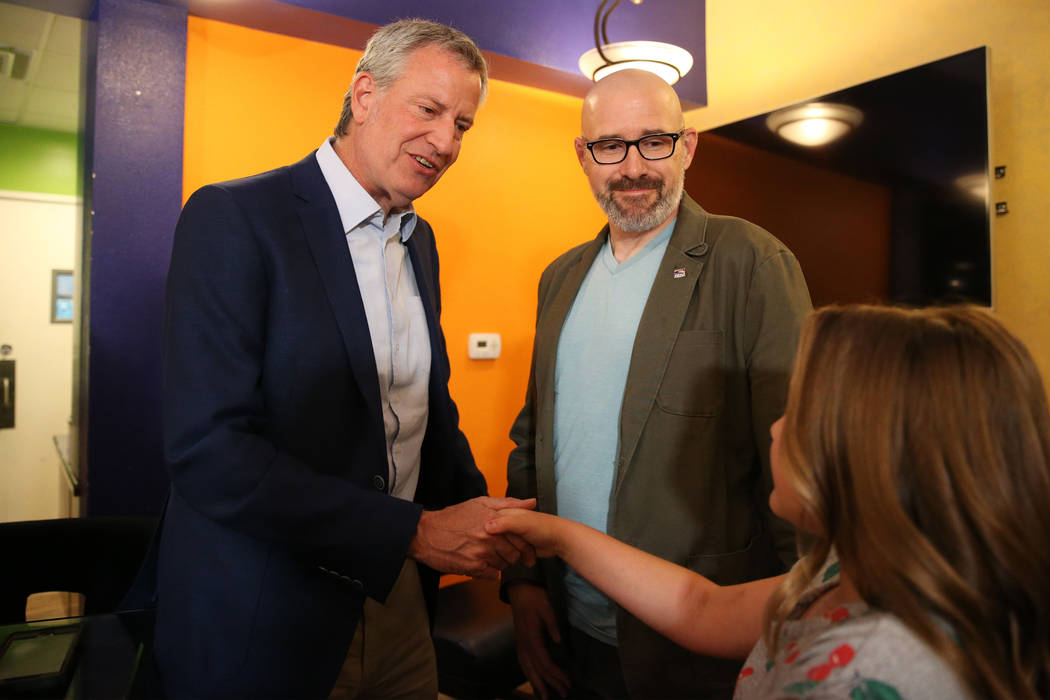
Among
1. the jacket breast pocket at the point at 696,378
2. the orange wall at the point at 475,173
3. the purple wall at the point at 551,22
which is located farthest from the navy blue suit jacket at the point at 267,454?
the purple wall at the point at 551,22

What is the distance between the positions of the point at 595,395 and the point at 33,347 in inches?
217

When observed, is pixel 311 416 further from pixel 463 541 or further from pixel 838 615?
pixel 838 615

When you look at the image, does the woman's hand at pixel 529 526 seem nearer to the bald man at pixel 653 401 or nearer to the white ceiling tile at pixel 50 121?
the bald man at pixel 653 401

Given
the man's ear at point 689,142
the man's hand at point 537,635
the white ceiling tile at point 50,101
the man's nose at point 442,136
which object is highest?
the white ceiling tile at point 50,101

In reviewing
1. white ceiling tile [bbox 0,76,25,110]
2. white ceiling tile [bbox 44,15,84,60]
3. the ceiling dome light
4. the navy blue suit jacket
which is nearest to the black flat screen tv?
the ceiling dome light

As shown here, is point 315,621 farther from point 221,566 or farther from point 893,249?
point 893,249

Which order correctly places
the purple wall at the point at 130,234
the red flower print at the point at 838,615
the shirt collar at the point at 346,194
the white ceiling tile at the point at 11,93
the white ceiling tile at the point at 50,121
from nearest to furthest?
the red flower print at the point at 838,615 → the shirt collar at the point at 346,194 → the purple wall at the point at 130,234 → the white ceiling tile at the point at 11,93 → the white ceiling tile at the point at 50,121

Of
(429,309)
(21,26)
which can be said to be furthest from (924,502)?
(21,26)

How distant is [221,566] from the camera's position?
3.96ft

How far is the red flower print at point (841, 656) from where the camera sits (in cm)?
71

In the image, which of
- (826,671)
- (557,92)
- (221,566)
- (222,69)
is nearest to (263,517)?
(221,566)

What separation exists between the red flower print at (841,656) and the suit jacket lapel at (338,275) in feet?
2.78

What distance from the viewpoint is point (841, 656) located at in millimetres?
712

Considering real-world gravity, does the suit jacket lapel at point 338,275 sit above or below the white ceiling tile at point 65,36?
below
